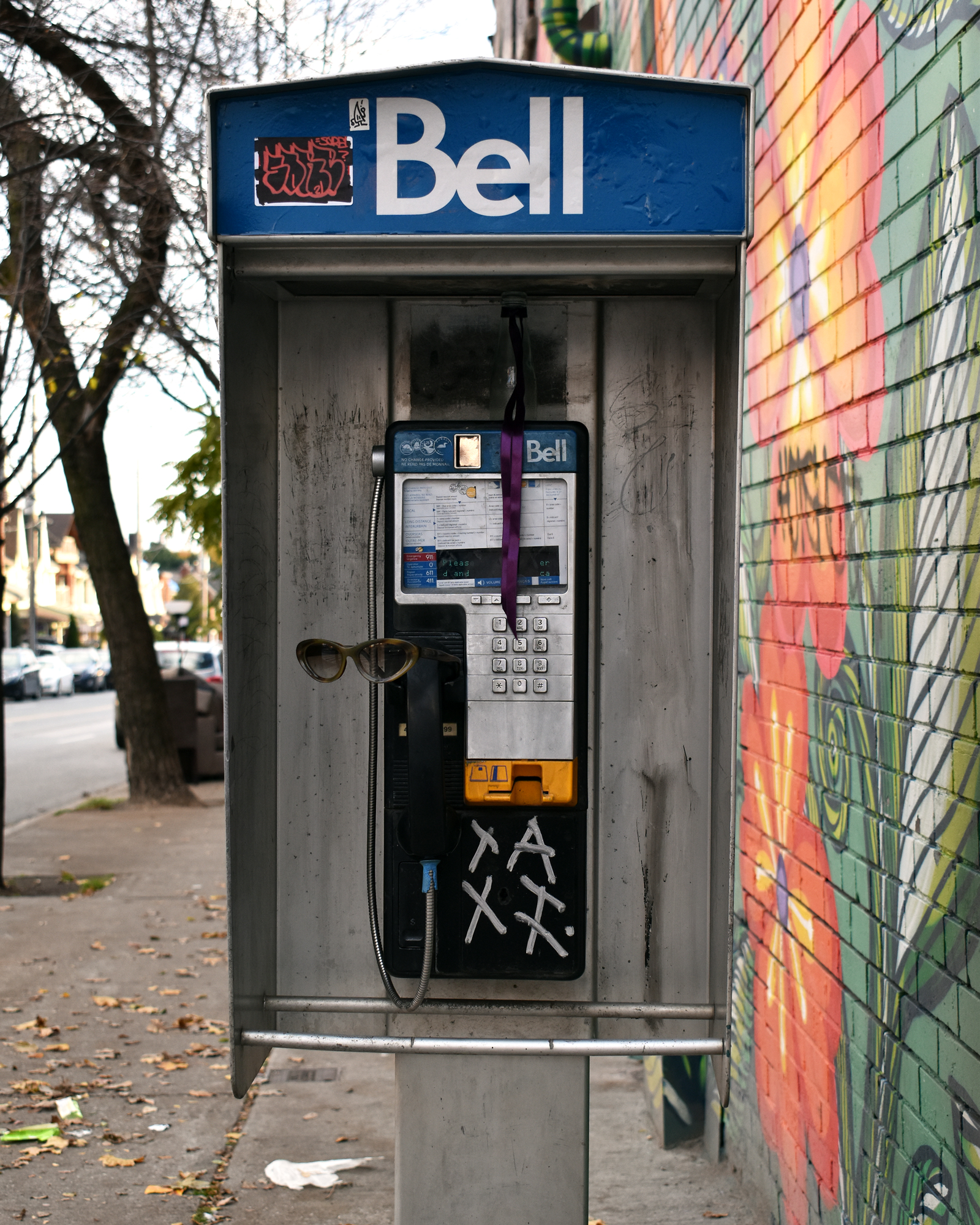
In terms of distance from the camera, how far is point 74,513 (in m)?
9.62

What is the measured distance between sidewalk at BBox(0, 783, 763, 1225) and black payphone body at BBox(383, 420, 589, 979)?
4.35 feet

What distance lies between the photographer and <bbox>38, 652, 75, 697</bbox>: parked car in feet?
98.7

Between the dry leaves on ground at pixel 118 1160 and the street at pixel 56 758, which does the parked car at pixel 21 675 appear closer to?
the street at pixel 56 758

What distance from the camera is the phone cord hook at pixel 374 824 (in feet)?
8.37

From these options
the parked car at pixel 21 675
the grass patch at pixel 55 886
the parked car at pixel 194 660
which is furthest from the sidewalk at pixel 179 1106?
the parked car at pixel 21 675

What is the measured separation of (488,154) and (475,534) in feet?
2.39

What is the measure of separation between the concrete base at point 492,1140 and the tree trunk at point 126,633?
7293 millimetres

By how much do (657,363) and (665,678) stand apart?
683 mm

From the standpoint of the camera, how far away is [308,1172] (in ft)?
12.2

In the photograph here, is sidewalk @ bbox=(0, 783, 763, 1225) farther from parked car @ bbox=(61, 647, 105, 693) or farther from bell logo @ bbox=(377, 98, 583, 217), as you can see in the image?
parked car @ bbox=(61, 647, 105, 693)

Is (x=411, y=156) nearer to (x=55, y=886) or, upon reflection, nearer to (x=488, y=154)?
(x=488, y=154)

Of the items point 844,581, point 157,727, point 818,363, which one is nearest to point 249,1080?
point 844,581

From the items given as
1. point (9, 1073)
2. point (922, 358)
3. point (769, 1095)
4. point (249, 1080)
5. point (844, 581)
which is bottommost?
point (9, 1073)

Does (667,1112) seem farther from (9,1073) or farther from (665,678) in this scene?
(9,1073)
